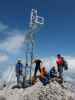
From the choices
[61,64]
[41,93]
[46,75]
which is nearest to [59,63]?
[61,64]

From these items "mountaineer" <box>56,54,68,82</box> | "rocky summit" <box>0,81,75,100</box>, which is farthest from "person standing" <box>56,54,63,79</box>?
"rocky summit" <box>0,81,75,100</box>

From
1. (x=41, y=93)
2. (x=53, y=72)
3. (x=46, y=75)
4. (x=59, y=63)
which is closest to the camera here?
(x=41, y=93)

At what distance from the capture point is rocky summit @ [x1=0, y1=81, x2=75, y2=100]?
107 feet

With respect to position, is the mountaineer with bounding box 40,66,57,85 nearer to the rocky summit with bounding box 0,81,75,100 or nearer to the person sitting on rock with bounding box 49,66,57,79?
the person sitting on rock with bounding box 49,66,57,79

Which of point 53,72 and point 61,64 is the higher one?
point 61,64

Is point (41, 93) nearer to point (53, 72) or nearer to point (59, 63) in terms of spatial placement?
point (53, 72)

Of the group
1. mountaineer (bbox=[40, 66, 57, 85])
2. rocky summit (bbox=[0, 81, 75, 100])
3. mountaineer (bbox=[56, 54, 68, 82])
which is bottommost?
rocky summit (bbox=[0, 81, 75, 100])

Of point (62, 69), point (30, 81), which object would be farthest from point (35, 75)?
point (62, 69)

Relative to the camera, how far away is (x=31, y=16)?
36.7 m

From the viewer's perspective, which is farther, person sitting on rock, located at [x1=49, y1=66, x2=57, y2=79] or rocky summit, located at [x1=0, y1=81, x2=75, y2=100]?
person sitting on rock, located at [x1=49, y1=66, x2=57, y2=79]

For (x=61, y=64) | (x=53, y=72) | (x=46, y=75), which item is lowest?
(x=46, y=75)

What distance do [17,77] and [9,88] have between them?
1.68m

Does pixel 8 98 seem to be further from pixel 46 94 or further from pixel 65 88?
pixel 65 88

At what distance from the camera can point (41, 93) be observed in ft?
108
